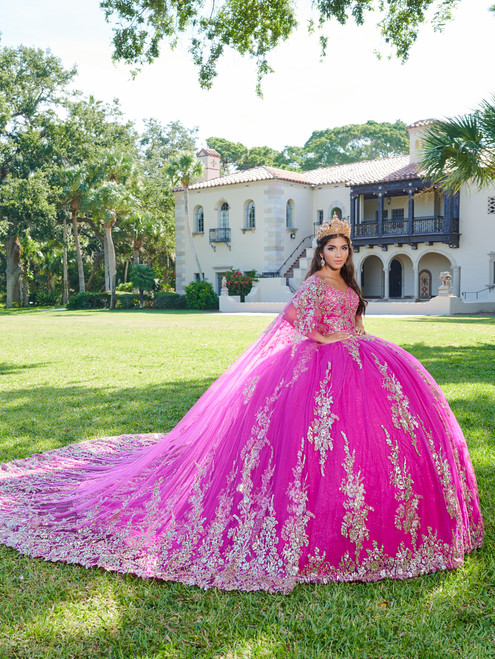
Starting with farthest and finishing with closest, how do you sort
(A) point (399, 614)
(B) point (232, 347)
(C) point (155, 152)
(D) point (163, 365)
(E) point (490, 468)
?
(C) point (155, 152)
(B) point (232, 347)
(D) point (163, 365)
(E) point (490, 468)
(A) point (399, 614)

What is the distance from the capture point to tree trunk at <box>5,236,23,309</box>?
4075 centimetres

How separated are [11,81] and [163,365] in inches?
1386

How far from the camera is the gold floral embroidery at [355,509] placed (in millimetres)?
2779

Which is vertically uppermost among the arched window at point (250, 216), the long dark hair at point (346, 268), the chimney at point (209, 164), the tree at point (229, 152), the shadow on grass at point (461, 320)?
the tree at point (229, 152)

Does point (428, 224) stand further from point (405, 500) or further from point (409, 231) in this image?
point (405, 500)

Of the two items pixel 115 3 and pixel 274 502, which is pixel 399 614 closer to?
pixel 274 502

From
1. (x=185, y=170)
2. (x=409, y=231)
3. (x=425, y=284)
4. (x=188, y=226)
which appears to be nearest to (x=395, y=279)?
(x=425, y=284)

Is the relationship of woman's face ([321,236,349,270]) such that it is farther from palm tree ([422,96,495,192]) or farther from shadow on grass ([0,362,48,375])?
palm tree ([422,96,495,192])

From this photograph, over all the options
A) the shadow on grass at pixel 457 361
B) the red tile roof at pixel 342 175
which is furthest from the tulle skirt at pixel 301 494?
the red tile roof at pixel 342 175

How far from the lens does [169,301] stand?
3456 centimetres

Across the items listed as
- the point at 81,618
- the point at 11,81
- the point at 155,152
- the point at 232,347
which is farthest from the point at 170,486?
the point at 155,152

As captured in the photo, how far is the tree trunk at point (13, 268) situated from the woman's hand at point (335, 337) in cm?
3948

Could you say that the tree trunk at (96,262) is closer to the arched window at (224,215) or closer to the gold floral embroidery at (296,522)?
the arched window at (224,215)

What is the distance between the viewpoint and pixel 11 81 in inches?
1515
